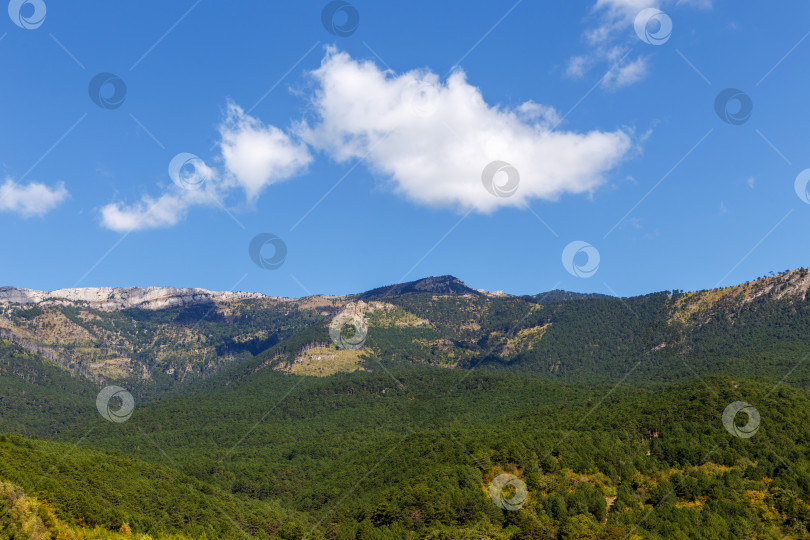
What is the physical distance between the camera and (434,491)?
528ft

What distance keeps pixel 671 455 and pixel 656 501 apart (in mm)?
29076

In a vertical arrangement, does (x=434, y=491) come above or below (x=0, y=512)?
above

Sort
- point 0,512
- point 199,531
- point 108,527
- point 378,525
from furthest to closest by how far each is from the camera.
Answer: point 378,525 < point 199,531 < point 108,527 < point 0,512

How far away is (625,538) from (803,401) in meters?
113

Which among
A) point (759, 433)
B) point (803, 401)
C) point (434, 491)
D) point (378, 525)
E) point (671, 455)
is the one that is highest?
point (803, 401)

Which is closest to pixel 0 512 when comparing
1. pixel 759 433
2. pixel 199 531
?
pixel 199 531

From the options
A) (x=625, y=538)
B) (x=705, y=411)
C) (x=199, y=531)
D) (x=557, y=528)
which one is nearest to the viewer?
(x=625, y=538)

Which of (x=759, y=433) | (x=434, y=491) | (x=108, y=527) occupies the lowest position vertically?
(x=108, y=527)

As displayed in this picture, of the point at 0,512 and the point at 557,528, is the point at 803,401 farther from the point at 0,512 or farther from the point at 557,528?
the point at 0,512

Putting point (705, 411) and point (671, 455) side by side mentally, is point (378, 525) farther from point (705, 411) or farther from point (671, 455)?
point (705, 411)

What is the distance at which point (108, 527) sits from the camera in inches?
5492

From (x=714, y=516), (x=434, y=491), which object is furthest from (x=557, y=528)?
(x=434, y=491)

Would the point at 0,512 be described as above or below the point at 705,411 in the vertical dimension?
below

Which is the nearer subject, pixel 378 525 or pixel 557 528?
pixel 557 528
